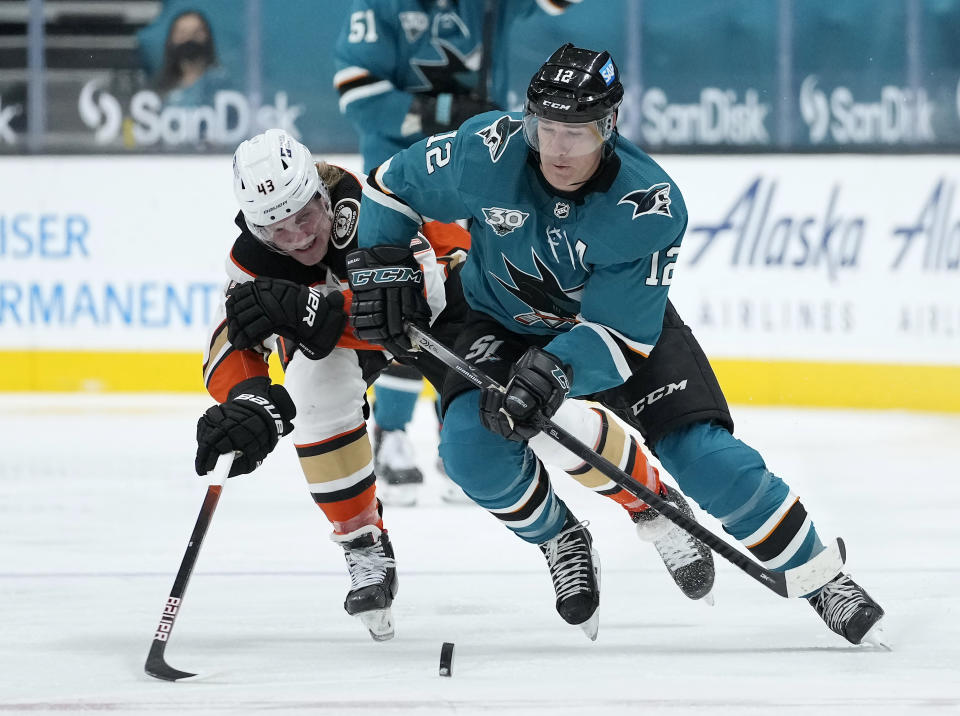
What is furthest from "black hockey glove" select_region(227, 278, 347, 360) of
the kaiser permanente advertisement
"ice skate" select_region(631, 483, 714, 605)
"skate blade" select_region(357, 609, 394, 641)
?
the kaiser permanente advertisement

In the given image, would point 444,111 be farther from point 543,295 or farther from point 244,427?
point 244,427

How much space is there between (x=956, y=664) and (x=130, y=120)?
4404 millimetres

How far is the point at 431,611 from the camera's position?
2525 millimetres

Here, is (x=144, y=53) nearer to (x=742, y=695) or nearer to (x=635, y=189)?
(x=635, y=189)

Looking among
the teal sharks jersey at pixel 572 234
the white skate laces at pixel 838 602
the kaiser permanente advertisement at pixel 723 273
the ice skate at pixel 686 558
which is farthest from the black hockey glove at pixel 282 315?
the kaiser permanente advertisement at pixel 723 273

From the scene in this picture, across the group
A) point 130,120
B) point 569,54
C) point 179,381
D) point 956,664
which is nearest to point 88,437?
point 179,381

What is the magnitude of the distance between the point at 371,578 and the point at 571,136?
0.81 meters

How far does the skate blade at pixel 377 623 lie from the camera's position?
2305mm

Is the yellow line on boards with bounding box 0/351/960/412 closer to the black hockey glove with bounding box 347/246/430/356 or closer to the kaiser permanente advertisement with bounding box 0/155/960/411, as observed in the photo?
the kaiser permanente advertisement with bounding box 0/155/960/411

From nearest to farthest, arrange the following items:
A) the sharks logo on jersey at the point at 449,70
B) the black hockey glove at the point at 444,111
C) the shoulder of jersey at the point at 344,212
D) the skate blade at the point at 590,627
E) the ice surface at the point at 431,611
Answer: the ice surface at the point at 431,611, the skate blade at the point at 590,627, the shoulder of jersey at the point at 344,212, the black hockey glove at the point at 444,111, the sharks logo on jersey at the point at 449,70

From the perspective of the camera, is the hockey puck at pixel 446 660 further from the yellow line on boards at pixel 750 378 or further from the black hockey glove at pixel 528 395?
the yellow line on boards at pixel 750 378

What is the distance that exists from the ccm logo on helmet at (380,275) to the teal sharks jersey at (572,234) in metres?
0.08

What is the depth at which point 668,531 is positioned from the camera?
2.42 m

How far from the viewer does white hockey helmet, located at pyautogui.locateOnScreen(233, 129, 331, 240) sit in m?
2.31
